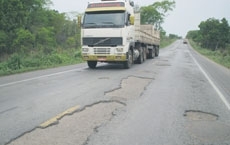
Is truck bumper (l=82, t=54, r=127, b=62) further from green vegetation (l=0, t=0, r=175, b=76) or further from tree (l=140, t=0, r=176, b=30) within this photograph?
tree (l=140, t=0, r=176, b=30)

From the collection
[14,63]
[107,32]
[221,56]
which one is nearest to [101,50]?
[107,32]

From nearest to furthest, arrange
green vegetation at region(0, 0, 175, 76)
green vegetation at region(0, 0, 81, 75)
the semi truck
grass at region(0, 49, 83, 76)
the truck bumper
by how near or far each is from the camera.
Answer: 1. the semi truck
2. the truck bumper
3. grass at region(0, 49, 83, 76)
4. green vegetation at region(0, 0, 81, 75)
5. green vegetation at region(0, 0, 175, 76)

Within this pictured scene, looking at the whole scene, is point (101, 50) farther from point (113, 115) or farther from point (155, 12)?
point (155, 12)

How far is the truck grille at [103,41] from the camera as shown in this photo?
13562 mm

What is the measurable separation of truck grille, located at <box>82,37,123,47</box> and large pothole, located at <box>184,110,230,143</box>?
25.9ft

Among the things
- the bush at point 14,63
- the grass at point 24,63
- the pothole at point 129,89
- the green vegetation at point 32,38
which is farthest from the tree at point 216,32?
the pothole at point 129,89

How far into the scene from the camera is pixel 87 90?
809 cm

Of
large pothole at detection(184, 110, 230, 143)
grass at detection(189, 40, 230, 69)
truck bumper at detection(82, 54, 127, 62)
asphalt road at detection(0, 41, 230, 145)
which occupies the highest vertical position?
truck bumper at detection(82, 54, 127, 62)

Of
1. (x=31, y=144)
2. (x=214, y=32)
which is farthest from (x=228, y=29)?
(x=31, y=144)

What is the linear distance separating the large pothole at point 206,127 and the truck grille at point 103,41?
790 centimetres

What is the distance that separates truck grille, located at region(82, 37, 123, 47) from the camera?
13.6 m

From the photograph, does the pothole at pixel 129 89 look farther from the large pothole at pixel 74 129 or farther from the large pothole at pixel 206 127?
the large pothole at pixel 206 127

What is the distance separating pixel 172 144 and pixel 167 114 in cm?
168

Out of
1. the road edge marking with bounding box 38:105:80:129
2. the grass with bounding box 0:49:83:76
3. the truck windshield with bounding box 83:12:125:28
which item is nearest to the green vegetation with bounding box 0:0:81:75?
the grass with bounding box 0:49:83:76
